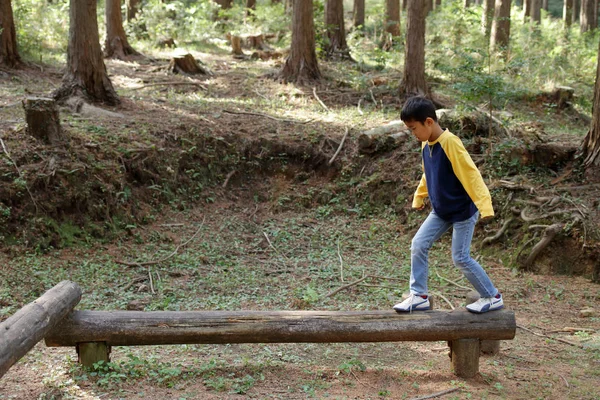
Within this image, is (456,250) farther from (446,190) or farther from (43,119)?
(43,119)

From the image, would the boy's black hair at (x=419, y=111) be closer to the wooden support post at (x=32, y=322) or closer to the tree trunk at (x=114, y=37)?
the wooden support post at (x=32, y=322)

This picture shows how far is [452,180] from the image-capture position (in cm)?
477

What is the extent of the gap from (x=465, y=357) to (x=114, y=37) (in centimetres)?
1577

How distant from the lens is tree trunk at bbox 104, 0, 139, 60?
57.5 ft

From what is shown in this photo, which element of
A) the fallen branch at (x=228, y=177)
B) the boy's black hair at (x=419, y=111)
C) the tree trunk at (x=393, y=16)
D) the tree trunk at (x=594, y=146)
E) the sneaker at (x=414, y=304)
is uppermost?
the tree trunk at (x=393, y=16)

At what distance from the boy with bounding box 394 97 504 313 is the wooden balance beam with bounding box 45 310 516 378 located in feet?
0.54

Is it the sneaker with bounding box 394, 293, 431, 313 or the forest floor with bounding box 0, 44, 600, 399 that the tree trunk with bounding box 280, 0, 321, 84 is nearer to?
the forest floor with bounding box 0, 44, 600, 399

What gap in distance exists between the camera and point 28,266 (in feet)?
25.7

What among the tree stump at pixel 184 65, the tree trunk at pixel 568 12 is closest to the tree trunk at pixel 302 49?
the tree stump at pixel 184 65

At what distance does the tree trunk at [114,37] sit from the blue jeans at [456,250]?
48.5ft

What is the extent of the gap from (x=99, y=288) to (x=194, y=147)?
4225mm

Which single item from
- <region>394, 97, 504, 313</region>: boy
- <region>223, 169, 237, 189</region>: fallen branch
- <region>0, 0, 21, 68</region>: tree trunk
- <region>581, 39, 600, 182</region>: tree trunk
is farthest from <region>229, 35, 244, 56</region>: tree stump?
<region>394, 97, 504, 313</region>: boy

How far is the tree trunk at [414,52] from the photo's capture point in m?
13.4

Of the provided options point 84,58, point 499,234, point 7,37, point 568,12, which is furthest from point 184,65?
point 568,12
